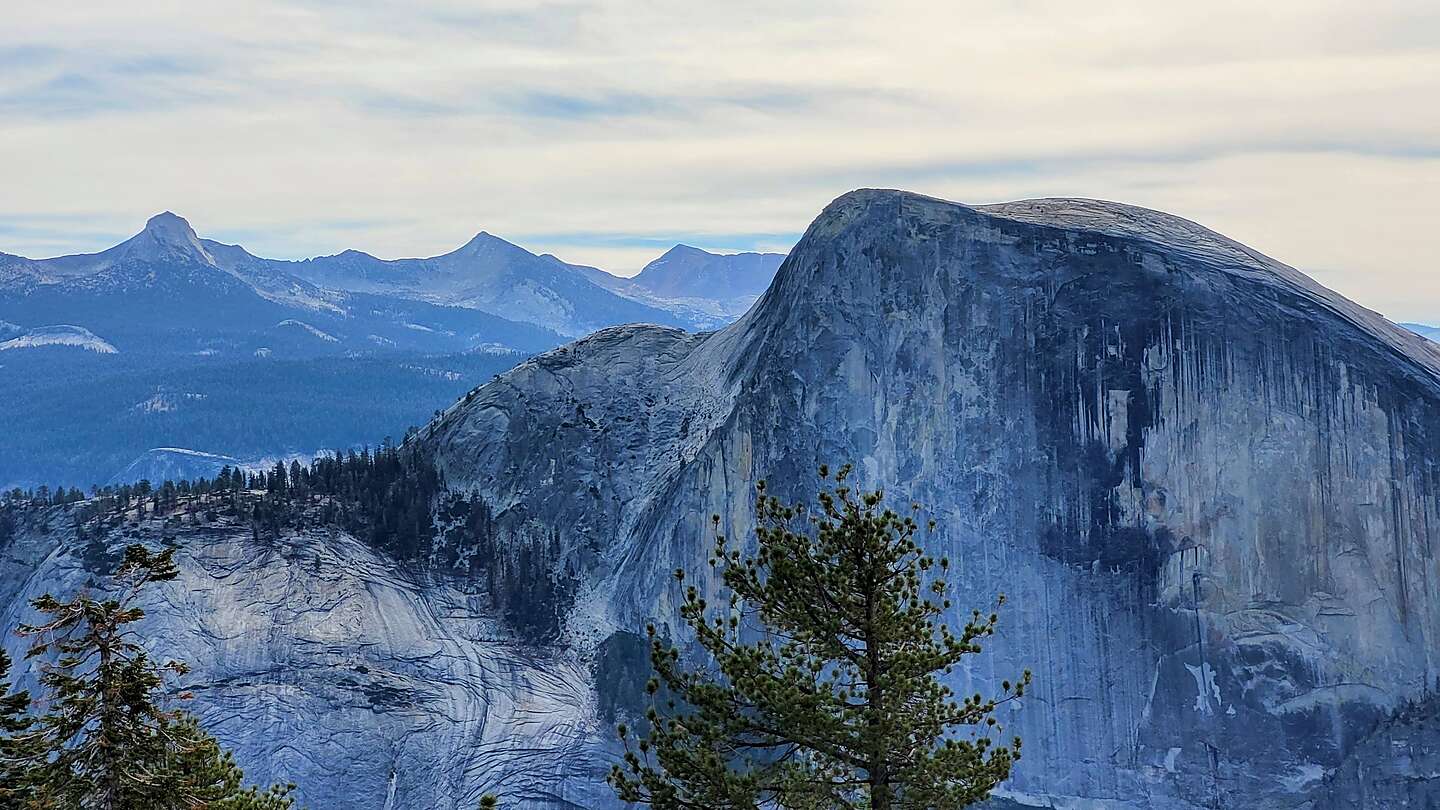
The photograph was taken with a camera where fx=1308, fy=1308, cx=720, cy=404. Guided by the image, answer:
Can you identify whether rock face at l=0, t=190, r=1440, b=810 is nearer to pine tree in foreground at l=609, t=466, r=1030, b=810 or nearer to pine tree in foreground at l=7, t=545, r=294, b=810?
pine tree in foreground at l=609, t=466, r=1030, b=810

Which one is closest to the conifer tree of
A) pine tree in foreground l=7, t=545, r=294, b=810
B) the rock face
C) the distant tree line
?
pine tree in foreground l=7, t=545, r=294, b=810

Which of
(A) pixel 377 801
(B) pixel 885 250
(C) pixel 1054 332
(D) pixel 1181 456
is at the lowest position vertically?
(A) pixel 377 801

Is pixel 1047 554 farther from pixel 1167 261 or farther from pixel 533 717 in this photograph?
pixel 533 717

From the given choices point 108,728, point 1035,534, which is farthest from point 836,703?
point 1035,534

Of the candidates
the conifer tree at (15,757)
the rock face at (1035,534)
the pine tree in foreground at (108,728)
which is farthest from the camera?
the rock face at (1035,534)

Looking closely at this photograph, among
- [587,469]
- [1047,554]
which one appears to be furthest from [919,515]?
[587,469]

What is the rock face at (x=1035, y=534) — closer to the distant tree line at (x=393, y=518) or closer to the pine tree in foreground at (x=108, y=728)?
the distant tree line at (x=393, y=518)

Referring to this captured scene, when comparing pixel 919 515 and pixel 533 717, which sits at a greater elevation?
pixel 919 515

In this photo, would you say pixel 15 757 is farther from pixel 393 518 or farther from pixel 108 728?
pixel 393 518

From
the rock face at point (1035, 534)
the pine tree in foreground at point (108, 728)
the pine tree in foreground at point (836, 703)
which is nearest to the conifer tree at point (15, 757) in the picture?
the pine tree in foreground at point (108, 728)
